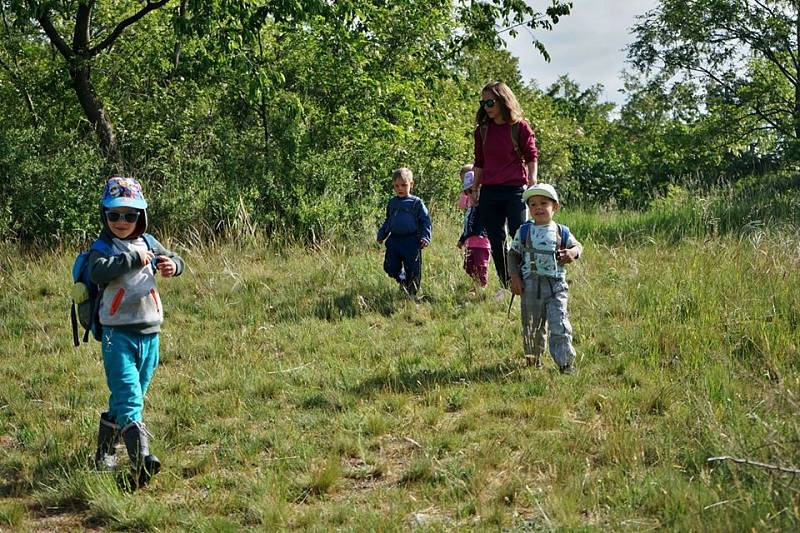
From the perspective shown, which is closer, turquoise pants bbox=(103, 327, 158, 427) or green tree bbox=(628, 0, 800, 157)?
turquoise pants bbox=(103, 327, 158, 427)

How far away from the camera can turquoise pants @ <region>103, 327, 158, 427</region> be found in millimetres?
4895

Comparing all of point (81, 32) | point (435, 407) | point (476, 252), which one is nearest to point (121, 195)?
point (435, 407)

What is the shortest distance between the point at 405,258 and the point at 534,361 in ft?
8.76

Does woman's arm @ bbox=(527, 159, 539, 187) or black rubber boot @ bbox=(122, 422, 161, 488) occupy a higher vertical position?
woman's arm @ bbox=(527, 159, 539, 187)

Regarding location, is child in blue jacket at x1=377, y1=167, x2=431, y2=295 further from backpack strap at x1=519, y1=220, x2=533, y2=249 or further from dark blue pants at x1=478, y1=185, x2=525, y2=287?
backpack strap at x1=519, y1=220, x2=533, y2=249

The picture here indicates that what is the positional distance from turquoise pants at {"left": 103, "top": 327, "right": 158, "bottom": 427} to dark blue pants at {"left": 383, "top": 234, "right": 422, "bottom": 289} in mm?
3948

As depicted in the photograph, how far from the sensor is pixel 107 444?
4.98 meters

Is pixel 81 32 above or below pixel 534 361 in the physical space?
above

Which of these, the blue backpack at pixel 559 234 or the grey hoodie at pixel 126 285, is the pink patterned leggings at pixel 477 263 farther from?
the grey hoodie at pixel 126 285

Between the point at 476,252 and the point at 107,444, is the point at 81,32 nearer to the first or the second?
the point at 476,252

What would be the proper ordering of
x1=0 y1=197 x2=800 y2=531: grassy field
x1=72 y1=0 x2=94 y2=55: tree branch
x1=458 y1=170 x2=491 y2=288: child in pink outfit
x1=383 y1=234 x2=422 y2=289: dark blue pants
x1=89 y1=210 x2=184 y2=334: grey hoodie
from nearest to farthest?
x1=0 y1=197 x2=800 y2=531: grassy field < x1=89 y1=210 x2=184 y2=334: grey hoodie < x1=458 y1=170 x2=491 y2=288: child in pink outfit < x1=383 y1=234 x2=422 y2=289: dark blue pants < x1=72 y1=0 x2=94 y2=55: tree branch

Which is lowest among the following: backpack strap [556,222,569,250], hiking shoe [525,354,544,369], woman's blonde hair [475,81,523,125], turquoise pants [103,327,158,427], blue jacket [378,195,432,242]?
hiking shoe [525,354,544,369]

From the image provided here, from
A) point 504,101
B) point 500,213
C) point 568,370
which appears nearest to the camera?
point 568,370

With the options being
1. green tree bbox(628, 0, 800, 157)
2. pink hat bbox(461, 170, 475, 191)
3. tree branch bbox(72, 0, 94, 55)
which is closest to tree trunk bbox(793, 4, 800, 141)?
green tree bbox(628, 0, 800, 157)
